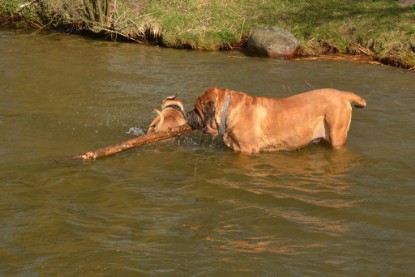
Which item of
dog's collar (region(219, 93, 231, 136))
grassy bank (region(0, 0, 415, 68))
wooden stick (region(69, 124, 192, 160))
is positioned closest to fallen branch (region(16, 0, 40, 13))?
grassy bank (region(0, 0, 415, 68))

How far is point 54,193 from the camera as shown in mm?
6824

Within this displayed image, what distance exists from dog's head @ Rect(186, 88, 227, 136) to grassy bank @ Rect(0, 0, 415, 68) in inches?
308

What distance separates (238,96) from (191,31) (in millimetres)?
9244

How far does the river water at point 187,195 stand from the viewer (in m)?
5.30

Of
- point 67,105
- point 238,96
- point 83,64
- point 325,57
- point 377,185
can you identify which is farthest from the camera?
point 325,57

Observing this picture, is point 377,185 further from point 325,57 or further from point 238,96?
point 325,57

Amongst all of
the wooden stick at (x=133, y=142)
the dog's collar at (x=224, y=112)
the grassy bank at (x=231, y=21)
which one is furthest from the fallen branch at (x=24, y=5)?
the dog's collar at (x=224, y=112)

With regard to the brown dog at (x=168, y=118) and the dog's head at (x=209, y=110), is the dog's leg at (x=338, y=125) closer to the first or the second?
the dog's head at (x=209, y=110)

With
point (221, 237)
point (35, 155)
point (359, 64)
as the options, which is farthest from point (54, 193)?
point (359, 64)

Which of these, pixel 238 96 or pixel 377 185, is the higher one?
pixel 238 96

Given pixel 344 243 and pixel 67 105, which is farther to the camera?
pixel 67 105

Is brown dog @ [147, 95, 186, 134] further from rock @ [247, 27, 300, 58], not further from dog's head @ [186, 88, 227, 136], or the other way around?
rock @ [247, 27, 300, 58]

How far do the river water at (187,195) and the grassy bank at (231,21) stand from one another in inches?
144

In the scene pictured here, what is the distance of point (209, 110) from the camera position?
7.68 meters
